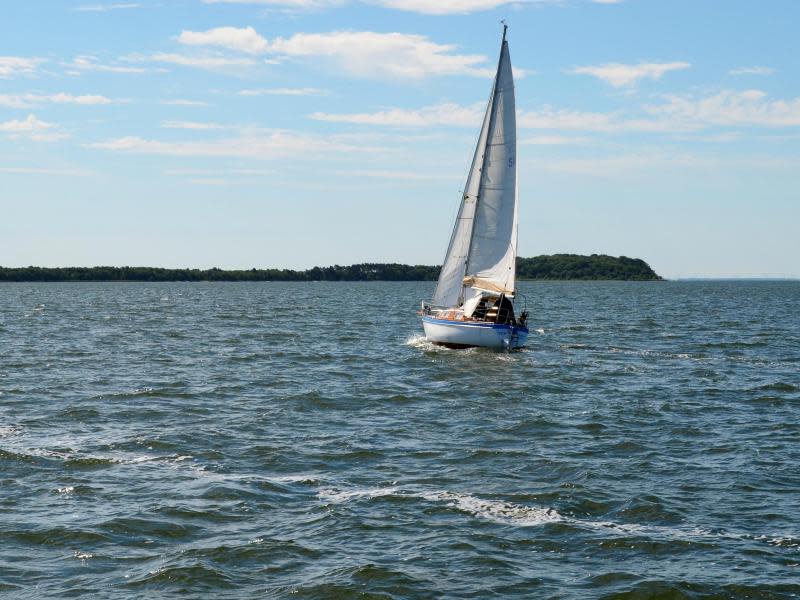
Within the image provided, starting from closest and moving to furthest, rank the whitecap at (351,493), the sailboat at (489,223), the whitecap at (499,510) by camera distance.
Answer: the whitecap at (499,510) < the whitecap at (351,493) < the sailboat at (489,223)

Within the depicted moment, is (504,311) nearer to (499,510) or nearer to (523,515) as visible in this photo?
(499,510)

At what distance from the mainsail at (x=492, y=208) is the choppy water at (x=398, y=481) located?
26.2 feet

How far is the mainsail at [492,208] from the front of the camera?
44.7m

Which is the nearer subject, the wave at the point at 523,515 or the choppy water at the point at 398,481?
the choppy water at the point at 398,481

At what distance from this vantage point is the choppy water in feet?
42.7

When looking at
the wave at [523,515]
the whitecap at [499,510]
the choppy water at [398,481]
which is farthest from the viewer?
the whitecap at [499,510]

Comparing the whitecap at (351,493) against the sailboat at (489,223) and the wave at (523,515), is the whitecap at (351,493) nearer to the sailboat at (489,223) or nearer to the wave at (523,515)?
the wave at (523,515)

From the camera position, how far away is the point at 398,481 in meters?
18.0

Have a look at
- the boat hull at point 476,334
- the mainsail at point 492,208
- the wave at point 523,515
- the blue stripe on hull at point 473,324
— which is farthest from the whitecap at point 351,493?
the mainsail at point 492,208

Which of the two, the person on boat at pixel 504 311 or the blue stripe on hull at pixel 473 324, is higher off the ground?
the person on boat at pixel 504 311

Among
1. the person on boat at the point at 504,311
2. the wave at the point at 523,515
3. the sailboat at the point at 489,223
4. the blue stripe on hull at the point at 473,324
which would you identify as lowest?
the wave at the point at 523,515

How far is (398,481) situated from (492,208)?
28364 millimetres

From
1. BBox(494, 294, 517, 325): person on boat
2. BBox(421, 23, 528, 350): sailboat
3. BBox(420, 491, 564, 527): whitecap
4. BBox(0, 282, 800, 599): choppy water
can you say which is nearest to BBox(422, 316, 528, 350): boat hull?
BBox(421, 23, 528, 350): sailboat

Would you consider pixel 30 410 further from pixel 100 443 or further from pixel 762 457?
pixel 762 457
